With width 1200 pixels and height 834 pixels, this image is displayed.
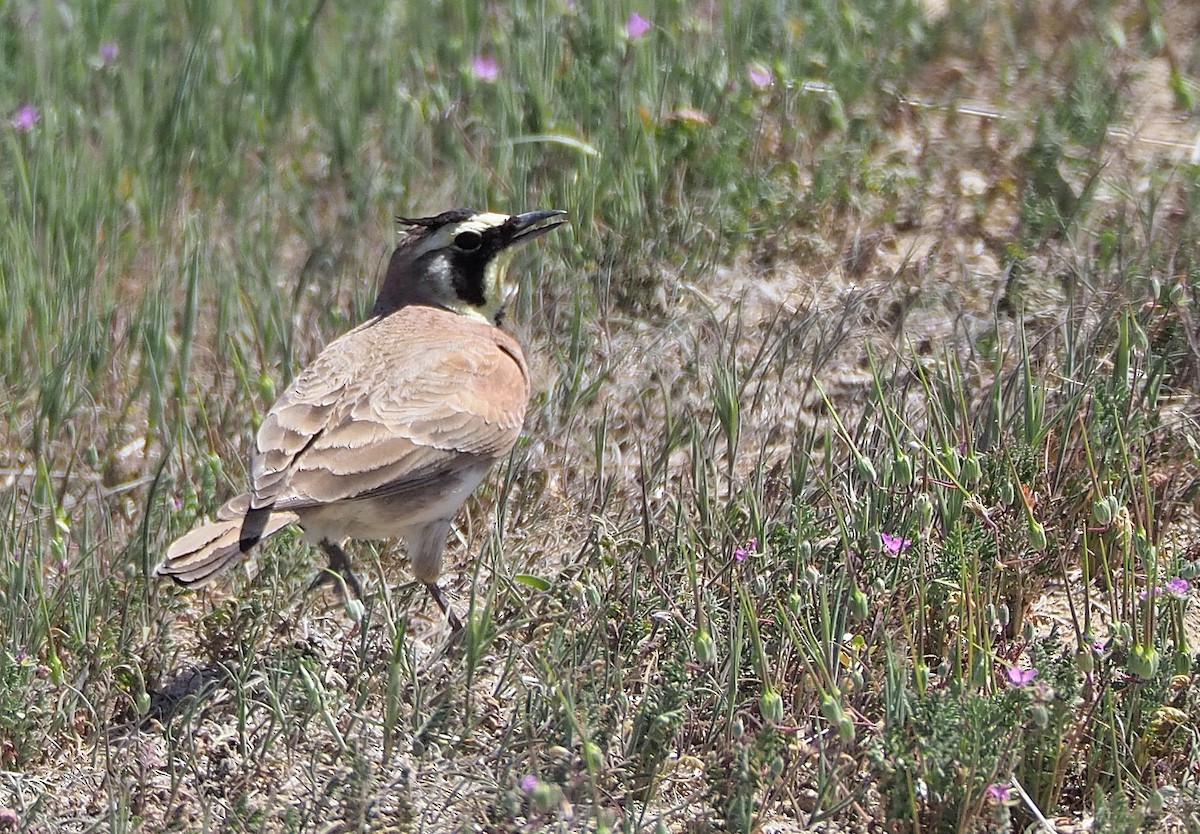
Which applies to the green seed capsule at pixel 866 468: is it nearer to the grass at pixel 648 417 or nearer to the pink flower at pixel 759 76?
the grass at pixel 648 417

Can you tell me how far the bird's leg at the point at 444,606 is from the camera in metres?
4.54

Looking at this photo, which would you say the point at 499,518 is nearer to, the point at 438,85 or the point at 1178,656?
the point at 1178,656

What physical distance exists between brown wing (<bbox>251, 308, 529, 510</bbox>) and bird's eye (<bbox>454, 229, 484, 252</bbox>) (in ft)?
0.83

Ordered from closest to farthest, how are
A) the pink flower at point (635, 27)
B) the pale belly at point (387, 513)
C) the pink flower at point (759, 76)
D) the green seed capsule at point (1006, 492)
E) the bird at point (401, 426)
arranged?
1. the green seed capsule at point (1006, 492)
2. the bird at point (401, 426)
3. the pale belly at point (387, 513)
4. the pink flower at point (635, 27)
5. the pink flower at point (759, 76)

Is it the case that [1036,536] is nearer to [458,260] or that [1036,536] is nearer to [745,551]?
[745,551]

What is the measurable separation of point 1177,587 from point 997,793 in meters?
0.74

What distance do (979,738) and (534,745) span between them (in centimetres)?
100

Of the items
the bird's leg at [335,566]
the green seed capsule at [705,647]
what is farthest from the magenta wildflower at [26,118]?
the green seed capsule at [705,647]

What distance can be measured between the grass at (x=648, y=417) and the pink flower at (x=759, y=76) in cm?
4

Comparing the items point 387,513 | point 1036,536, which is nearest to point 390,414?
point 387,513

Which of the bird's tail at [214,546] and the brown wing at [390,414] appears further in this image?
the brown wing at [390,414]

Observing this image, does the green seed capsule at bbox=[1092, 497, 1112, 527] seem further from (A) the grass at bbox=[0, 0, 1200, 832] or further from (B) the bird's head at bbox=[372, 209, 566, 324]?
(B) the bird's head at bbox=[372, 209, 566, 324]

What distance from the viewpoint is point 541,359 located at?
18.7 feet

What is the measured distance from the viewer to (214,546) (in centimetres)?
419
